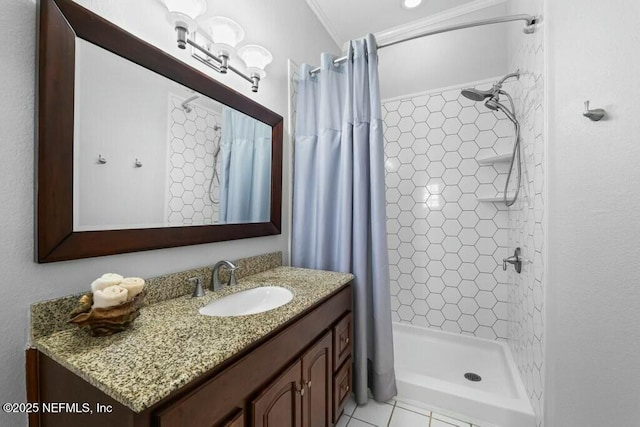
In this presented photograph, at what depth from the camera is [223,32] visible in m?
1.13

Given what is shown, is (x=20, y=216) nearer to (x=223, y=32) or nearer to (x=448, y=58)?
(x=223, y=32)

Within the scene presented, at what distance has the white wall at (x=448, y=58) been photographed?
1823mm

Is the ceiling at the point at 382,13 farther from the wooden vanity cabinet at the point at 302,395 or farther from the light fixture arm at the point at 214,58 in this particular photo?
the wooden vanity cabinet at the point at 302,395

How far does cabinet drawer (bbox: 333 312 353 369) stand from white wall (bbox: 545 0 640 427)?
0.87 meters

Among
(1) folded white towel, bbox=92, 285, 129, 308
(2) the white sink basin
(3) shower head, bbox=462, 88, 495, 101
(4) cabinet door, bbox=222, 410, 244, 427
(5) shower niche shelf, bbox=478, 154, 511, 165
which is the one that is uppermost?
(3) shower head, bbox=462, 88, 495, 101

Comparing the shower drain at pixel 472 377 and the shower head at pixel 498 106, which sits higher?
the shower head at pixel 498 106

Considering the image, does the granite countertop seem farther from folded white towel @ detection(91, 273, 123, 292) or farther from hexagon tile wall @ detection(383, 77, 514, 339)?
hexagon tile wall @ detection(383, 77, 514, 339)

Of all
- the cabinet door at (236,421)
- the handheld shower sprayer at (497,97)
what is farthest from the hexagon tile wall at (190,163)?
the handheld shower sprayer at (497,97)

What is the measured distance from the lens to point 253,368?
0.75 metres

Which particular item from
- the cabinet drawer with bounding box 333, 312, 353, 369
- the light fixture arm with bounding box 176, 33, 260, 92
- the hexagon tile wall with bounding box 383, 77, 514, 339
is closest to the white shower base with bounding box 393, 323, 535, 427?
the hexagon tile wall with bounding box 383, 77, 514, 339

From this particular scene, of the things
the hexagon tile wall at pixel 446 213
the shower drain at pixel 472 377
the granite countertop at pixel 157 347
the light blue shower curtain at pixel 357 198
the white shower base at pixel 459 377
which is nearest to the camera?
the granite countertop at pixel 157 347

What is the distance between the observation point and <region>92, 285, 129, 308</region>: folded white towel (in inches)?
25.8

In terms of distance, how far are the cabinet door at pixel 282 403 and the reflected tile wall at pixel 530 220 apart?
1.11m

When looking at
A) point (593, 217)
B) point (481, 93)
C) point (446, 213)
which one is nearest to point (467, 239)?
point (446, 213)
